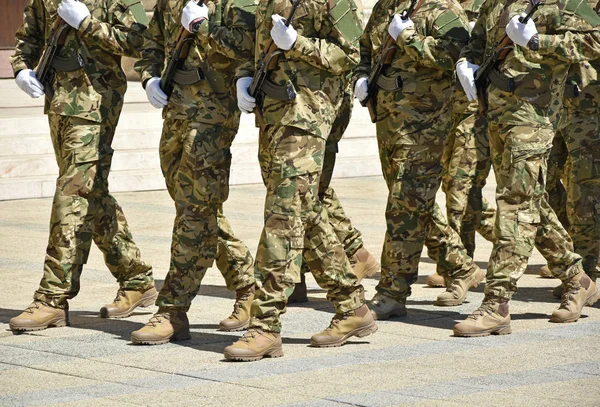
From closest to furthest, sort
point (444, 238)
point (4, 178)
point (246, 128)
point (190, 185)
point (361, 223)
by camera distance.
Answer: point (190, 185) → point (444, 238) → point (361, 223) → point (4, 178) → point (246, 128)

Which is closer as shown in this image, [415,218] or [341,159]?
[415,218]

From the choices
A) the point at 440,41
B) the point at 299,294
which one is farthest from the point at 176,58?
the point at 299,294

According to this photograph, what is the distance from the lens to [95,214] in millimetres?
7871

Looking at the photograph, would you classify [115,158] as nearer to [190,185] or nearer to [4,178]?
[4,178]

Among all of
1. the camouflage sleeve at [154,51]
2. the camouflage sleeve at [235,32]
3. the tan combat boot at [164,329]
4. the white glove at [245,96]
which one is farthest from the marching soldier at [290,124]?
the camouflage sleeve at [154,51]

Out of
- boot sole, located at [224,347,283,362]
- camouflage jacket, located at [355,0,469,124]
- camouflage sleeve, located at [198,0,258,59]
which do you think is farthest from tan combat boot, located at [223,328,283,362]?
camouflage jacket, located at [355,0,469,124]

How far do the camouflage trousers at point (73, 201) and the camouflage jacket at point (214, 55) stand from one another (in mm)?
624

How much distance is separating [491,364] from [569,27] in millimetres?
2110

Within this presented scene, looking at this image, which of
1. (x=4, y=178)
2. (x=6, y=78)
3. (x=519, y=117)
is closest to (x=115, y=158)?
(x=4, y=178)

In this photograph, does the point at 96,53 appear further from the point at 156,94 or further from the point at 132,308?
the point at 132,308

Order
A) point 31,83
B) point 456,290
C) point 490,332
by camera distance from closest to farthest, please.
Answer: point 490,332 → point 31,83 → point 456,290

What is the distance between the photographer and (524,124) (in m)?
7.35

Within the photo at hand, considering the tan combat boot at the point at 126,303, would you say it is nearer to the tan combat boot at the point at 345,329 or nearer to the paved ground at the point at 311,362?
the paved ground at the point at 311,362

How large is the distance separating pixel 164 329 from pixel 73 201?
110 cm
